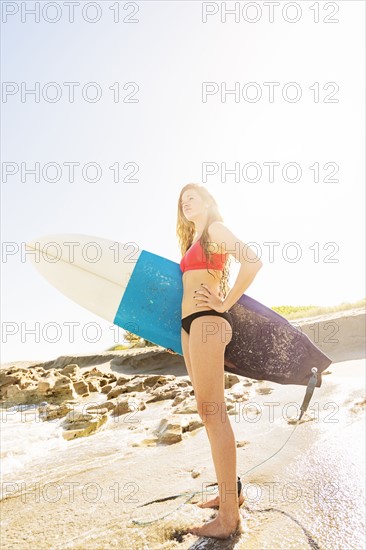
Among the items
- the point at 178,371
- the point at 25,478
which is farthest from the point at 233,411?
the point at 178,371

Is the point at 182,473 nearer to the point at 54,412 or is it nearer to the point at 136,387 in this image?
the point at 54,412

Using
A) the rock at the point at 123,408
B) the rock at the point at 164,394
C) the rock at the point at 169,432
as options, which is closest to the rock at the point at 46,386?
the rock at the point at 164,394

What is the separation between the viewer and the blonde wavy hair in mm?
2243

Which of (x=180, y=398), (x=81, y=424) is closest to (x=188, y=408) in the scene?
(x=180, y=398)

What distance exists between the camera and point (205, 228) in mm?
2281

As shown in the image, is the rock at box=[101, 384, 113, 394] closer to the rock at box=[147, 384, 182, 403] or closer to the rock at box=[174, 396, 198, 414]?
the rock at box=[147, 384, 182, 403]

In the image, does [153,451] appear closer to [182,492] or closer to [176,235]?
[182,492]

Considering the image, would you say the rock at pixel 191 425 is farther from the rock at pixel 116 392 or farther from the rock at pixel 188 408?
the rock at pixel 116 392

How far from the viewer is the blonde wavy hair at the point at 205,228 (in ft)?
7.36

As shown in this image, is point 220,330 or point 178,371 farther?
point 178,371

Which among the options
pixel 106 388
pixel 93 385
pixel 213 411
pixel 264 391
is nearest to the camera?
pixel 213 411

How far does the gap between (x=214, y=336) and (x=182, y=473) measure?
46.8 inches

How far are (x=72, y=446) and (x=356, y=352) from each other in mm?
5726

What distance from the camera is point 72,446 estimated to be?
4113 millimetres
